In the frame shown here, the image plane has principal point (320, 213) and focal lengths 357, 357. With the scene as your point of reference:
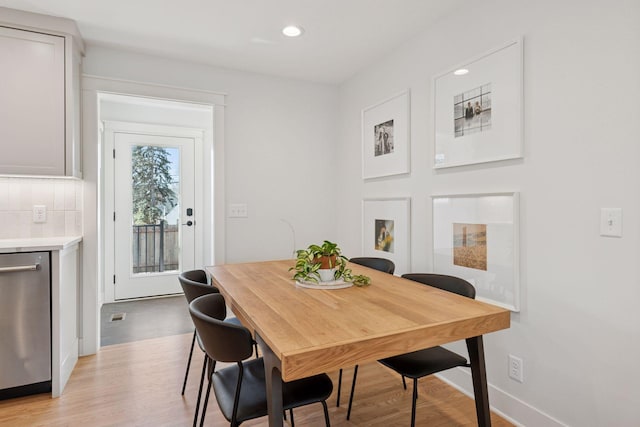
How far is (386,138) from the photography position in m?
3.02

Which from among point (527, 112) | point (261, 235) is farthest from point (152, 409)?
point (527, 112)

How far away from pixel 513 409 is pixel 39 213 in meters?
3.43

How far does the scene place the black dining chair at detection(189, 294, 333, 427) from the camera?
48.6 inches

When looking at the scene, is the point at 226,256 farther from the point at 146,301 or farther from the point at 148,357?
the point at 146,301

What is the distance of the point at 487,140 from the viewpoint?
2098 millimetres

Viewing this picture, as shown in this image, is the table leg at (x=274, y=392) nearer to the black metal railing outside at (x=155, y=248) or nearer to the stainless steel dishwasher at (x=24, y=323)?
the stainless steel dishwasher at (x=24, y=323)

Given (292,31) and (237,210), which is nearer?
(292,31)

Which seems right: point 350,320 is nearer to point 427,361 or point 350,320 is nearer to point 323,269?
point 323,269

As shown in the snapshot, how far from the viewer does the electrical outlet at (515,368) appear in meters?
1.95

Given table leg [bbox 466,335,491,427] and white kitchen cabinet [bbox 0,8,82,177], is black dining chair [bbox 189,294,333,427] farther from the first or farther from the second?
white kitchen cabinet [bbox 0,8,82,177]

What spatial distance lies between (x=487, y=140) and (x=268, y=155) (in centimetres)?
206

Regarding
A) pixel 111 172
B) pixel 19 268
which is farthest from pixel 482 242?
pixel 111 172

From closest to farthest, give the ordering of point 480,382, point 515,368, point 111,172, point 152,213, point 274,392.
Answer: point 274,392 → point 480,382 → point 515,368 → point 111,172 → point 152,213

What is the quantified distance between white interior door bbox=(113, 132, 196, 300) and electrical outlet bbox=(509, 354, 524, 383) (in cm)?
Result: 369
